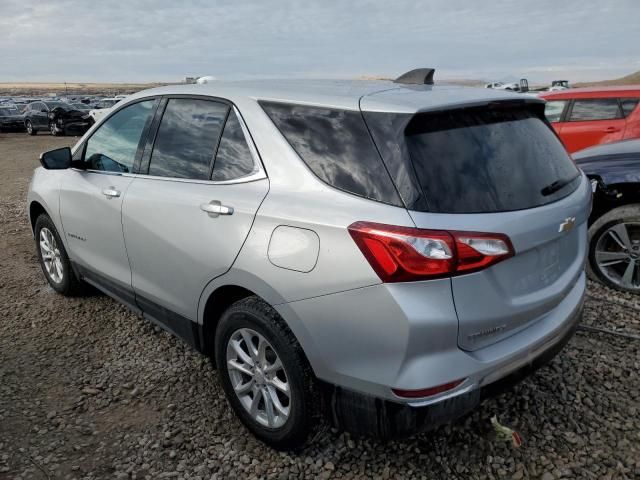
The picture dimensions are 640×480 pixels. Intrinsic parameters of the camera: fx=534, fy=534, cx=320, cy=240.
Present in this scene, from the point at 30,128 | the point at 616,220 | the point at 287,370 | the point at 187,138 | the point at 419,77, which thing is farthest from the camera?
the point at 30,128

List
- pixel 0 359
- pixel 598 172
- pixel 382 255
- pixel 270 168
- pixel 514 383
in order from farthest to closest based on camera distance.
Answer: pixel 598 172 → pixel 0 359 → pixel 270 168 → pixel 514 383 → pixel 382 255

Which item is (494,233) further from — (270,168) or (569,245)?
(270,168)

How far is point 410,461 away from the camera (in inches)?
99.5

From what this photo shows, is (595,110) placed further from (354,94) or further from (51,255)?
(51,255)

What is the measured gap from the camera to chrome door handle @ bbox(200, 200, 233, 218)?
2.47m

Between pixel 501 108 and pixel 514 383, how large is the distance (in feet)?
→ 3.95

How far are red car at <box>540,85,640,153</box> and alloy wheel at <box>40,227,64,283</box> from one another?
6772mm

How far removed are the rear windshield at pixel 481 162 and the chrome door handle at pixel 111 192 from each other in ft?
6.55

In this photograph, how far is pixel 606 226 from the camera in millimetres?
4227

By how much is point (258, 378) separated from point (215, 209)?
83 centimetres

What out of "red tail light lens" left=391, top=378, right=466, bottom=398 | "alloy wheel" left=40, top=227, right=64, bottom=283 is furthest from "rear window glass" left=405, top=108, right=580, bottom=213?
"alloy wheel" left=40, top=227, right=64, bottom=283

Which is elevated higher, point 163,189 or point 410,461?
point 163,189

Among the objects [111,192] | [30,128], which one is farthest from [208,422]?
[30,128]

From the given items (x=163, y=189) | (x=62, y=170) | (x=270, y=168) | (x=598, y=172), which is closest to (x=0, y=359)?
(x=62, y=170)
